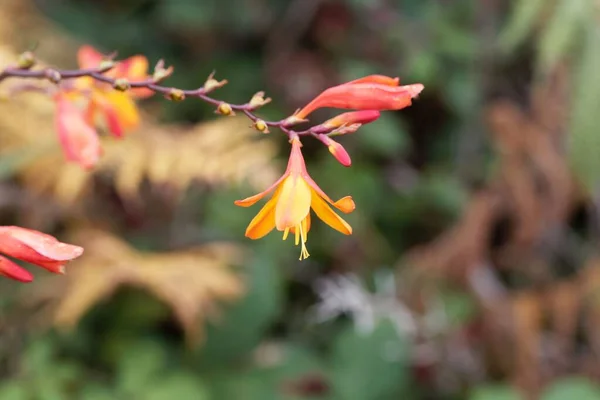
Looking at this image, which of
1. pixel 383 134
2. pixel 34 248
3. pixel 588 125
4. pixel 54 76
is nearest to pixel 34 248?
pixel 34 248

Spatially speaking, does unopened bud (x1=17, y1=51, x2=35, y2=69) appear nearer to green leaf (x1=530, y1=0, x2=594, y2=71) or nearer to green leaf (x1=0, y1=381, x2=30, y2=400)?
green leaf (x1=0, y1=381, x2=30, y2=400)

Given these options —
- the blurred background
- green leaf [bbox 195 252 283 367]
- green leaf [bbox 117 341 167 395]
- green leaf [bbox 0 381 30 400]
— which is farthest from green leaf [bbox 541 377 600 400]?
green leaf [bbox 0 381 30 400]

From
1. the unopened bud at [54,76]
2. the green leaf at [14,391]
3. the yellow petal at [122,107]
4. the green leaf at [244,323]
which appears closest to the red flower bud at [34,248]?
the unopened bud at [54,76]

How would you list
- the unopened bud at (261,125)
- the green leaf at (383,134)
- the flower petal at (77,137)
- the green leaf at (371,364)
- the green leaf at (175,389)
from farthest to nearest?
the green leaf at (383,134), the green leaf at (371,364), the green leaf at (175,389), the flower petal at (77,137), the unopened bud at (261,125)

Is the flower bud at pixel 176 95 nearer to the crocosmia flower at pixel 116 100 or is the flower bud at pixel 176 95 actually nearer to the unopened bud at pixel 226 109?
the unopened bud at pixel 226 109

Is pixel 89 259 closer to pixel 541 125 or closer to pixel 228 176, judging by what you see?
pixel 228 176

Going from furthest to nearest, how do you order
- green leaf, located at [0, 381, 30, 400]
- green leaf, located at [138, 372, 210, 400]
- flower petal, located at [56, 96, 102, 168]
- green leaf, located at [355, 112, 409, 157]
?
green leaf, located at [355, 112, 409, 157], green leaf, located at [138, 372, 210, 400], green leaf, located at [0, 381, 30, 400], flower petal, located at [56, 96, 102, 168]

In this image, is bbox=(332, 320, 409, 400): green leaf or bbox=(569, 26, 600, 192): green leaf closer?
bbox=(569, 26, 600, 192): green leaf

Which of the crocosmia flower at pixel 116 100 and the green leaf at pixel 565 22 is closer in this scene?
the crocosmia flower at pixel 116 100

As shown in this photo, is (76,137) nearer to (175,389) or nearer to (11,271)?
(11,271)
